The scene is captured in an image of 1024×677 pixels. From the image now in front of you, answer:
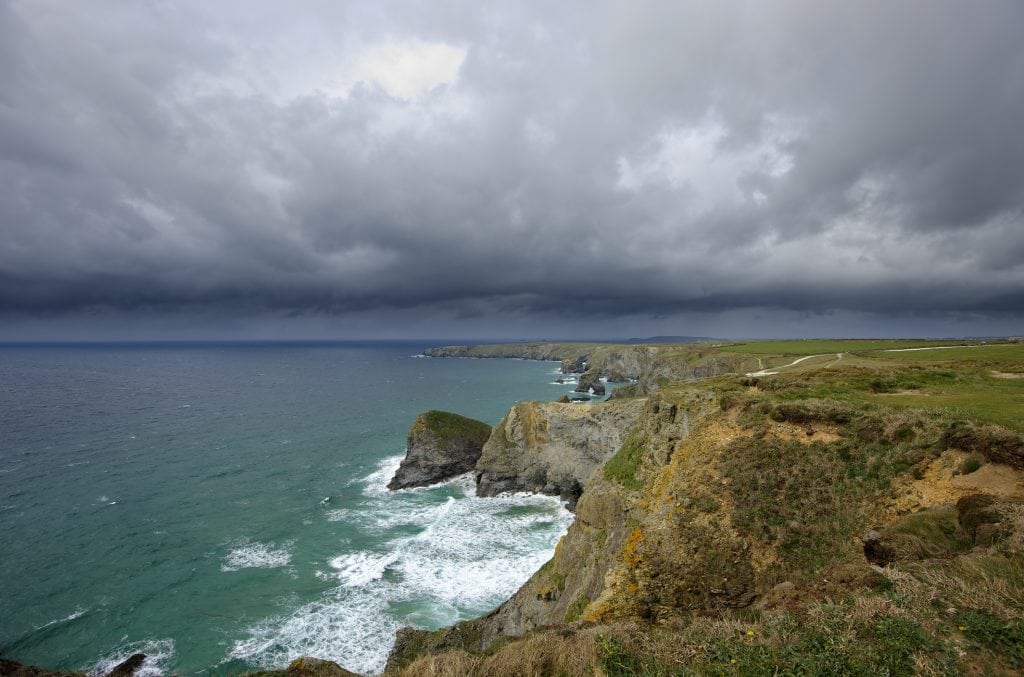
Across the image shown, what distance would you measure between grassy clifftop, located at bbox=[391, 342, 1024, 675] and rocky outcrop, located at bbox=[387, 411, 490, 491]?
1100 inches

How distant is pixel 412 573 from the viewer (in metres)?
29.5

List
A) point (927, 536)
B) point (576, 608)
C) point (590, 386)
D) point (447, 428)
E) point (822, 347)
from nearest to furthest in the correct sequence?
point (927, 536) → point (576, 608) → point (447, 428) → point (822, 347) → point (590, 386)

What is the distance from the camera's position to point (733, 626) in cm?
860

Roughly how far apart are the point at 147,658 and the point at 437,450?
3005cm

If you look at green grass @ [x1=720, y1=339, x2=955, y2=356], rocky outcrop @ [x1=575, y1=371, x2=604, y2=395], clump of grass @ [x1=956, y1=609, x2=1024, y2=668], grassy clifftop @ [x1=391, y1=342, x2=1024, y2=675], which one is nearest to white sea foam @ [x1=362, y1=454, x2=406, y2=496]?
grassy clifftop @ [x1=391, y1=342, x2=1024, y2=675]

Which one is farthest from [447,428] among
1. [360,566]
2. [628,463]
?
[628,463]

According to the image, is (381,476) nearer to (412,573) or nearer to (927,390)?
(412,573)

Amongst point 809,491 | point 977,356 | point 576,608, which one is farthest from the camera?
point 977,356

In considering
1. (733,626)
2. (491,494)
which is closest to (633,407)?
(491,494)

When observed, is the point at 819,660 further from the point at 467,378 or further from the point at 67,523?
the point at 467,378

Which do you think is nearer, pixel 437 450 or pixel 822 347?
pixel 437 450

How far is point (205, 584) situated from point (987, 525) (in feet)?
127

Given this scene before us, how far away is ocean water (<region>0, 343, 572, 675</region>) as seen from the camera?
23.0 m

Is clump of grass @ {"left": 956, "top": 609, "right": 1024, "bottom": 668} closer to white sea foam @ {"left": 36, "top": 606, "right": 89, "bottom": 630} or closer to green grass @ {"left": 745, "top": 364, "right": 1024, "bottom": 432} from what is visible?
green grass @ {"left": 745, "top": 364, "right": 1024, "bottom": 432}
